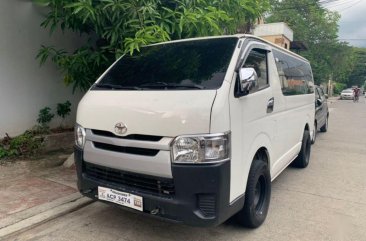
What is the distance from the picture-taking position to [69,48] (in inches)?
277

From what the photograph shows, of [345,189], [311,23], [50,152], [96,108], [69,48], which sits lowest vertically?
[345,189]

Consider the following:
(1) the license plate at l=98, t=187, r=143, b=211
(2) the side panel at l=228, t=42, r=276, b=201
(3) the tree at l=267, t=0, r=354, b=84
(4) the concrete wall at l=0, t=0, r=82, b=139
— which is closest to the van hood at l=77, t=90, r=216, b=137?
(2) the side panel at l=228, t=42, r=276, b=201

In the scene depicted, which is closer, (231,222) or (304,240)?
(304,240)

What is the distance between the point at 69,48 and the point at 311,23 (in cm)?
3043

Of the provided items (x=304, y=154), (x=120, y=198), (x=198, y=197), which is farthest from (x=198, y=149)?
(x=304, y=154)

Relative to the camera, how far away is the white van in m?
2.77

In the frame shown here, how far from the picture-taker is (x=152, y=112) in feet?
9.60

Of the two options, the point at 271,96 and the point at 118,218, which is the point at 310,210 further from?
the point at 118,218

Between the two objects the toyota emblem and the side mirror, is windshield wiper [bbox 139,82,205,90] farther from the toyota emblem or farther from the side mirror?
the toyota emblem

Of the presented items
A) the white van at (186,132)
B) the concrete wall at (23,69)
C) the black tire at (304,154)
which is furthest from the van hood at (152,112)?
the black tire at (304,154)

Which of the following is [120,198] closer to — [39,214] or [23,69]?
[39,214]

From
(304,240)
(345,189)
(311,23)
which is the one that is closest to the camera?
(304,240)

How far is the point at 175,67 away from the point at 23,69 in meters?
4.01

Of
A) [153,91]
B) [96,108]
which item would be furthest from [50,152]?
[153,91]
